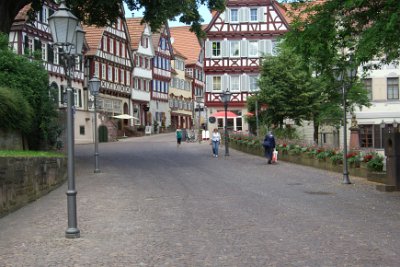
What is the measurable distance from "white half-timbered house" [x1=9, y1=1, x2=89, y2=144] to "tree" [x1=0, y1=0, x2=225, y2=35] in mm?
7396

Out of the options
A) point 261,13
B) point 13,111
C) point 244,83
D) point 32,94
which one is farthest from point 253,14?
point 13,111

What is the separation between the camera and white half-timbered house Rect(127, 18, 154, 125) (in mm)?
67438

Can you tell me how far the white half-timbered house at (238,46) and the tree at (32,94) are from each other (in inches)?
1084

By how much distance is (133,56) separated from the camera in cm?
6675

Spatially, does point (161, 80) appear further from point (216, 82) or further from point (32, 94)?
point (32, 94)

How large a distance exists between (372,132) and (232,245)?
38.0 meters

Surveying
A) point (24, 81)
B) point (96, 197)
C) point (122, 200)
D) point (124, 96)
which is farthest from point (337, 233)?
point (124, 96)

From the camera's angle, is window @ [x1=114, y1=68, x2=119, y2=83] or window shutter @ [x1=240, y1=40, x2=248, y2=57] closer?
window shutter @ [x1=240, y1=40, x2=248, y2=57]

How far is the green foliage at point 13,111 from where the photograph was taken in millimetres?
19516

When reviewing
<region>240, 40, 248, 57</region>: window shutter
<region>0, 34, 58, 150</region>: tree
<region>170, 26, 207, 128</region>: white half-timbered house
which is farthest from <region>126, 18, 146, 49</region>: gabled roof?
<region>0, 34, 58, 150</region>: tree

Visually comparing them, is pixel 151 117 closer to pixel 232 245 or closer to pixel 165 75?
pixel 165 75

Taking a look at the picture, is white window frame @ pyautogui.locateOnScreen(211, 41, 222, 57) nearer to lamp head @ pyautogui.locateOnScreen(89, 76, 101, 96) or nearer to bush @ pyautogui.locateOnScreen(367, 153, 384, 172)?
lamp head @ pyautogui.locateOnScreen(89, 76, 101, 96)

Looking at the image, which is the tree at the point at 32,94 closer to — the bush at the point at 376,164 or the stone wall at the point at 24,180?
the stone wall at the point at 24,180

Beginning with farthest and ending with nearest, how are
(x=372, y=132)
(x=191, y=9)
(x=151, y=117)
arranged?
(x=151, y=117) < (x=372, y=132) < (x=191, y=9)
